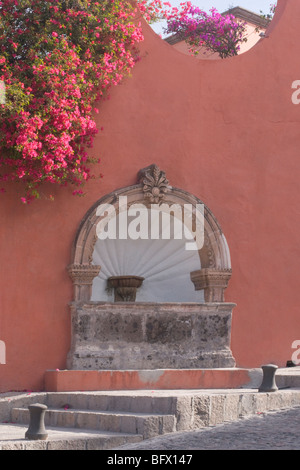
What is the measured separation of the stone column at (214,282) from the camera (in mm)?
9438

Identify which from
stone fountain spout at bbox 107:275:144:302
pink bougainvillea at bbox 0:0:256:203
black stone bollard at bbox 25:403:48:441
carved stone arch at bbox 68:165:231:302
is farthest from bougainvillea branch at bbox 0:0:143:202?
black stone bollard at bbox 25:403:48:441

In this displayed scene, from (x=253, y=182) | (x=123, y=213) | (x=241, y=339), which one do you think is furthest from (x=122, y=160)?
(x=241, y=339)

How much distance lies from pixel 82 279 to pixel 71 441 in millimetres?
2814

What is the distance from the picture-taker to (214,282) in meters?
9.48

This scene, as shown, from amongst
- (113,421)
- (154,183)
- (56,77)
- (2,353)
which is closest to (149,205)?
(154,183)

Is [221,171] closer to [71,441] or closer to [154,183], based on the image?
[154,183]

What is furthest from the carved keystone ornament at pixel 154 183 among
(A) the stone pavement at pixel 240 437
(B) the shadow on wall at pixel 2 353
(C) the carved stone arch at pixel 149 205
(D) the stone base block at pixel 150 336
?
(A) the stone pavement at pixel 240 437

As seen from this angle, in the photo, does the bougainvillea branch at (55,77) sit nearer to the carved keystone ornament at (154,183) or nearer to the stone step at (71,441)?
the carved keystone ornament at (154,183)

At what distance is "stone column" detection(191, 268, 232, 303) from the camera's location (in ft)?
31.0

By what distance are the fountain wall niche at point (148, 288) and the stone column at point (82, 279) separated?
1cm

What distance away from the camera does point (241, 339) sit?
31.3 feet

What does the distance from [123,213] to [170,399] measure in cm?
323
